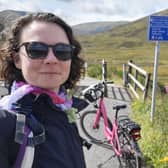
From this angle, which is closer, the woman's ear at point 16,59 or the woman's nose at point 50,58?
the woman's nose at point 50,58

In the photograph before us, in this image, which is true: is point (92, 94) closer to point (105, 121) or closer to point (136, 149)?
point (105, 121)

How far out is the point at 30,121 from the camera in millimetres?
1412

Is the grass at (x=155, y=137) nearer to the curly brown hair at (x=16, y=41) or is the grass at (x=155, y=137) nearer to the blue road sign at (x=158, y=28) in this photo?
the blue road sign at (x=158, y=28)

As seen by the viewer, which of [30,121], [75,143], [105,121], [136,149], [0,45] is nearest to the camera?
[30,121]

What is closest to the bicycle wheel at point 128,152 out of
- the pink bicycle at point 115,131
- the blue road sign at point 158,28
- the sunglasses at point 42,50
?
the pink bicycle at point 115,131

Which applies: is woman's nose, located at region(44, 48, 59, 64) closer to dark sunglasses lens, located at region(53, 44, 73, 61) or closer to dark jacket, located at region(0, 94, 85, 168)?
dark sunglasses lens, located at region(53, 44, 73, 61)

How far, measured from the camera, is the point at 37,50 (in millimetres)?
1546

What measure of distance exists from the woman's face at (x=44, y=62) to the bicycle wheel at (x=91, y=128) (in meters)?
5.30

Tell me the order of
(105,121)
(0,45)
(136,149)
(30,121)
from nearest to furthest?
1. (30,121)
2. (0,45)
3. (136,149)
4. (105,121)

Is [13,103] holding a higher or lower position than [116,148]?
higher

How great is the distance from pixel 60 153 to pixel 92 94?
5.18m

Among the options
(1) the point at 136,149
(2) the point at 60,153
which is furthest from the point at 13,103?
(1) the point at 136,149

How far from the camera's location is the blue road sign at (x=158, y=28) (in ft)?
24.8

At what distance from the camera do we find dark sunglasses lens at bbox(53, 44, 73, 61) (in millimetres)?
1579
